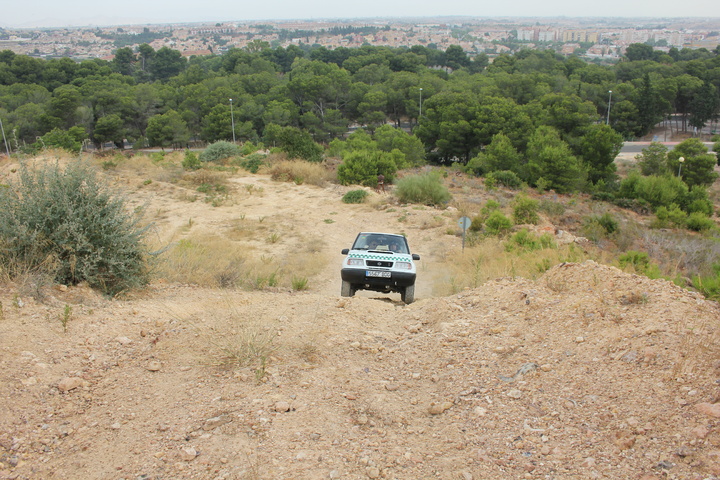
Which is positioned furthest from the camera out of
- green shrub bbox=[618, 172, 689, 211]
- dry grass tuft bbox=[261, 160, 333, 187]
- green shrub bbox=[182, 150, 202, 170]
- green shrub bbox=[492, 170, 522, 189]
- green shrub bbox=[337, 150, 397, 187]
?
green shrub bbox=[492, 170, 522, 189]

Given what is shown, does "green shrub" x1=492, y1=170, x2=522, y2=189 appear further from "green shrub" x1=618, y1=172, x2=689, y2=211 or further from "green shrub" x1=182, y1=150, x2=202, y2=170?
"green shrub" x1=182, y1=150, x2=202, y2=170

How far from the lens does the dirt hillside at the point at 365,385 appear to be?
3.80 m

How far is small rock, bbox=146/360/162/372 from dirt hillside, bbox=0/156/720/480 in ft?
0.04

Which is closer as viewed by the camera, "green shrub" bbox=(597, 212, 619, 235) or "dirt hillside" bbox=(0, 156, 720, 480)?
"dirt hillside" bbox=(0, 156, 720, 480)

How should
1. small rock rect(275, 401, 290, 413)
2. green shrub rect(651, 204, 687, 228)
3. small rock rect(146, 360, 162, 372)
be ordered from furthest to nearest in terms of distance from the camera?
green shrub rect(651, 204, 687, 228)
small rock rect(146, 360, 162, 372)
small rock rect(275, 401, 290, 413)

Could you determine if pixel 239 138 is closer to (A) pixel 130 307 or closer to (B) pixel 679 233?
(B) pixel 679 233

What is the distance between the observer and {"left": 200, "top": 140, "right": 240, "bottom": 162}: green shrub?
29.3 meters

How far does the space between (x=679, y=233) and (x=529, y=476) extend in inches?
840

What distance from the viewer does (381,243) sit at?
10.4 meters

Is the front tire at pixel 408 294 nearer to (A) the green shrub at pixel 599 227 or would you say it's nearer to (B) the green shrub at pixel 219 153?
(A) the green shrub at pixel 599 227

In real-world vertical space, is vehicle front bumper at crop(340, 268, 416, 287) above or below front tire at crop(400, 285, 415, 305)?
above

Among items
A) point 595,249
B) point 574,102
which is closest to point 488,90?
point 574,102

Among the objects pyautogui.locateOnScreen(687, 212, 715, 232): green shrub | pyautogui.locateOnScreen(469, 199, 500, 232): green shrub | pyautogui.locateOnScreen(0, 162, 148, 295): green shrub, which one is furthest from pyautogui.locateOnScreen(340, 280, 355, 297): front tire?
pyautogui.locateOnScreen(687, 212, 715, 232): green shrub

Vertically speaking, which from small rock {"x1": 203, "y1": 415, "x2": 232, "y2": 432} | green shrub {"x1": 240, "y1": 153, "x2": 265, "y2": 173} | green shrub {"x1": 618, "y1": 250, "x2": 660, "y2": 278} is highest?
small rock {"x1": 203, "y1": 415, "x2": 232, "y2": 432}
